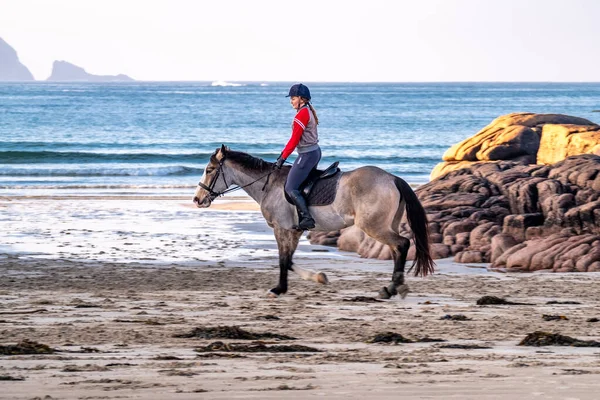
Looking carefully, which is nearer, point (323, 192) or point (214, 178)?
point (323, 192)

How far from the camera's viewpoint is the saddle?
13031 mm

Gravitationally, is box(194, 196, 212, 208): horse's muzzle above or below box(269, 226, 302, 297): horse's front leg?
above

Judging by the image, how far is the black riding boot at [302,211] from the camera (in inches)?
511

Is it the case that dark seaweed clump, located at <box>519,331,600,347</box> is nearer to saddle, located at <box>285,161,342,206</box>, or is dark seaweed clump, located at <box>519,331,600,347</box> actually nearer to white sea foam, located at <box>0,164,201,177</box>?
saddle, located at <box>285,161,342,206</box>

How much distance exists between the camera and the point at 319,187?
1305 centimetres

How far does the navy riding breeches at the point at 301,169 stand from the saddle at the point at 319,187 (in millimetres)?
91

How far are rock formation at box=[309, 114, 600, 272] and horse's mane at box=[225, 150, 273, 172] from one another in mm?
4075

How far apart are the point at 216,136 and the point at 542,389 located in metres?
61.6

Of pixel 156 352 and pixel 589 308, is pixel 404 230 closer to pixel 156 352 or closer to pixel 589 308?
pixel 589 308

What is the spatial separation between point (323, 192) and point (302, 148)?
0.60 m

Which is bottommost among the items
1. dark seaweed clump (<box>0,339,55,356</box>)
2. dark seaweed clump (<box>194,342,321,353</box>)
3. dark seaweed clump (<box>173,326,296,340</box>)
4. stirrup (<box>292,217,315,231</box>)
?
dark seaweed clump (<box>173,326,296,340</box>)

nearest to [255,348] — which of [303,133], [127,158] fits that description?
[303,133]

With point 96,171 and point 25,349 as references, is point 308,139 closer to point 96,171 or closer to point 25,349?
point 25,349

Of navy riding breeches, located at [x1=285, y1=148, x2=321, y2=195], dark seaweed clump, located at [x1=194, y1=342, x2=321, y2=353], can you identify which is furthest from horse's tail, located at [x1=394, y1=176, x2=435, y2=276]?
dark seaweed clump, located at [x1=194, y1=342, x2=321, y2=353]
